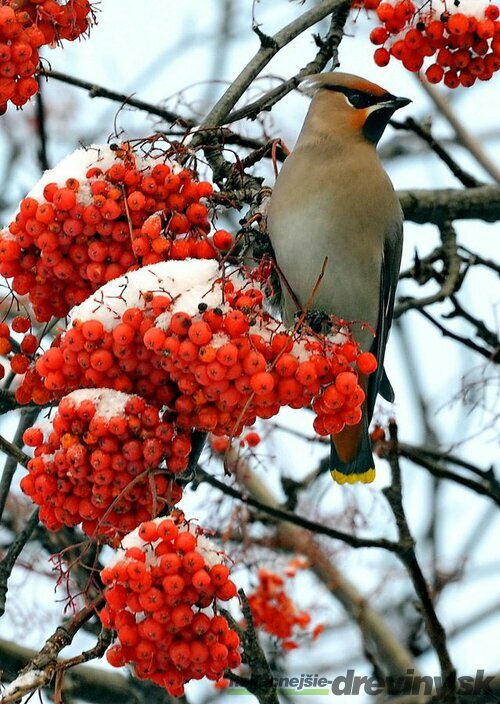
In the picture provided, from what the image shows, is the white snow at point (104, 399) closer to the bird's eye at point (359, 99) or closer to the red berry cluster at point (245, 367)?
the red berry cluster at point (245, 367)

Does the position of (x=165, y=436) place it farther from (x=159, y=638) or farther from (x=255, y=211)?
(x=255, y=211)

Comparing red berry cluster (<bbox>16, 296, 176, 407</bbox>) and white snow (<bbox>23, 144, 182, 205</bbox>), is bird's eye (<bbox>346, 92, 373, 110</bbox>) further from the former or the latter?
red berry cluster (<bbox>16, 296, 176, 407</bbox>)

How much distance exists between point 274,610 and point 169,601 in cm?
242

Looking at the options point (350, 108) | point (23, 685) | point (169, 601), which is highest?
point (350, 108)

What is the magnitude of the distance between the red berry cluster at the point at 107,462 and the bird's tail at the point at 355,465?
5.07 feet

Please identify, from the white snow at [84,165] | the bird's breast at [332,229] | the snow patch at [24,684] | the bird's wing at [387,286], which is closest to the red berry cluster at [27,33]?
the white snow at [84,165]

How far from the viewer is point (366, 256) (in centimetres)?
367

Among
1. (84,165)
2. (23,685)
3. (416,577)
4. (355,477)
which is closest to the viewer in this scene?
(23,685)

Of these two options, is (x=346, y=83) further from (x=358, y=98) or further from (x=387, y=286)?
(x=387, y=286)

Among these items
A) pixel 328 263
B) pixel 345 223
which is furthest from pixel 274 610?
pixel 345 223

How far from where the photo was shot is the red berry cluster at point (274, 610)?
4281mm

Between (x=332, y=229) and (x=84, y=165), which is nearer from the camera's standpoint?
(x=84, y=165)

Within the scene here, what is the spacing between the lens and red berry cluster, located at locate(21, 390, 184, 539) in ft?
6.98

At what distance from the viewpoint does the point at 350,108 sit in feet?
12.6
